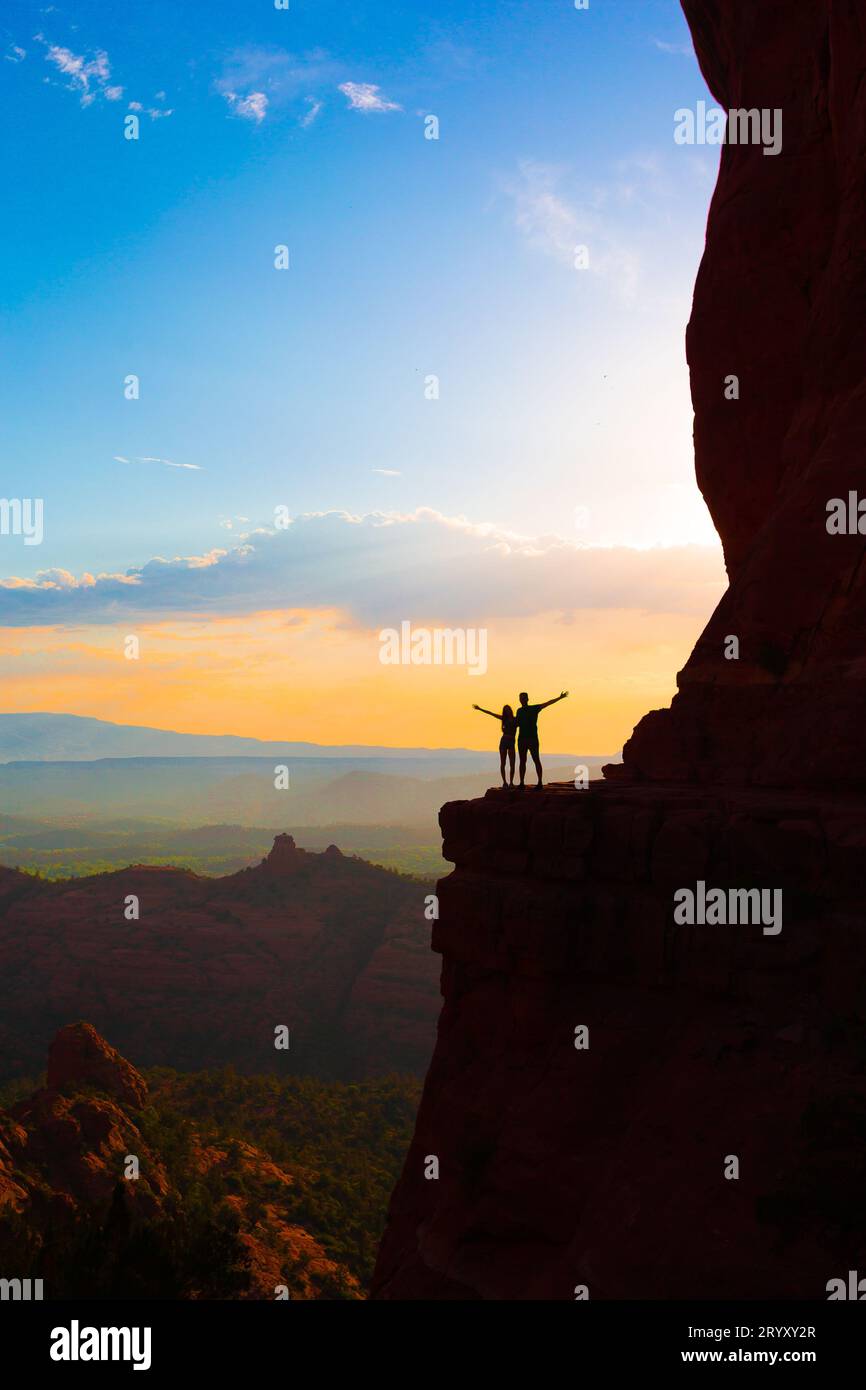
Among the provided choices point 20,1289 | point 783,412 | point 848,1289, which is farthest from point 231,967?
point 848,1289

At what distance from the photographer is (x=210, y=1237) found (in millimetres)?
27844

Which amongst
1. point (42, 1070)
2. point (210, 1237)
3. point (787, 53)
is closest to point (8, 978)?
point (42, 1070)

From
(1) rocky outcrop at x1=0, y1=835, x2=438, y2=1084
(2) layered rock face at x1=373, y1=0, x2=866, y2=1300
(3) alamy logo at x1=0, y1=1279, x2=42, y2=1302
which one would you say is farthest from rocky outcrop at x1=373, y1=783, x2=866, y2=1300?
(1) rocky outcrop at x1=0, y1=835, x2=438, y2=1084

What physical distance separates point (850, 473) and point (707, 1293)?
50.7ft

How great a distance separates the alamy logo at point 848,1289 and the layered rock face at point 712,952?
0.48 feet

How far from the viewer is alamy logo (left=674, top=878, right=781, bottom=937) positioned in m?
14.9

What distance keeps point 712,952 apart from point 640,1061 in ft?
7.84

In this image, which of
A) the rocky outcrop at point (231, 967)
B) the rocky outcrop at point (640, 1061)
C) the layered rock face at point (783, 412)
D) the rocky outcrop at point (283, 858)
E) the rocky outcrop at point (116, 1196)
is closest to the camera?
the rocky outcrop at point (640, 1061)

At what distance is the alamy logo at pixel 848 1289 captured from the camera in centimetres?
1162

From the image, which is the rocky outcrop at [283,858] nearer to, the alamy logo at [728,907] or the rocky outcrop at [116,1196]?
the rocky outcrop at [116,1196]

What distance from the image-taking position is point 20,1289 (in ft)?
84.4

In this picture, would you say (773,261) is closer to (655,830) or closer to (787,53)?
(787,53)

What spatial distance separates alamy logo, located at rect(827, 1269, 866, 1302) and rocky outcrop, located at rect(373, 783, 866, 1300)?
0.51ft
